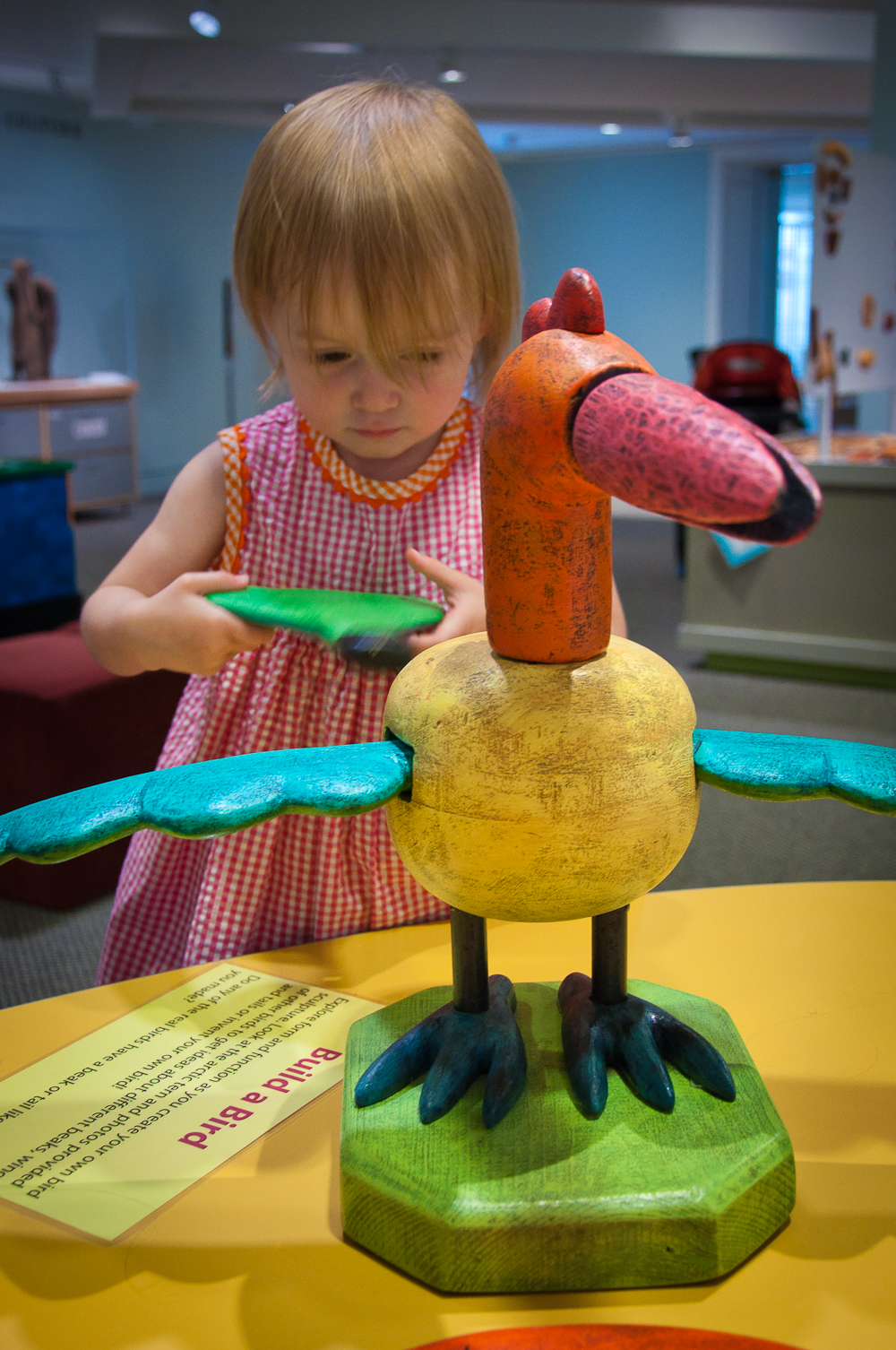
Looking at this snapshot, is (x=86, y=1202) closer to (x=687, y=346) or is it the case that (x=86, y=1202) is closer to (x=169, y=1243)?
(x=169, y=1243)

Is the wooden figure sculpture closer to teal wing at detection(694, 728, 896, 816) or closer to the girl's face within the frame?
teal wing at detection(694, 728, 896, 816)

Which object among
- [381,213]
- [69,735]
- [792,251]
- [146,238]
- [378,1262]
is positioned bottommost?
[69,735]

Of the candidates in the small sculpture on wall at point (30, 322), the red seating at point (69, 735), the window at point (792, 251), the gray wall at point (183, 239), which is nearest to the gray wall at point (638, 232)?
the gray wall at point (183, 239)

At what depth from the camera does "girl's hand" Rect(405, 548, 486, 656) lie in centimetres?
Answer: 67

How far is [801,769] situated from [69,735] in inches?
63.8

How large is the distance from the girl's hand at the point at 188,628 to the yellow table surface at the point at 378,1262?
206 millimetres

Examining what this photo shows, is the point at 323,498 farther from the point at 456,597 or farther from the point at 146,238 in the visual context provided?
the point at 146,238

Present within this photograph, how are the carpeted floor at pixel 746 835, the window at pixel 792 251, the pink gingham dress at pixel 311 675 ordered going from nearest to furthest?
the pink gingham dress at pixel 311 675, the carpeted floor at pixel 746 835, the window at pixel 792 251

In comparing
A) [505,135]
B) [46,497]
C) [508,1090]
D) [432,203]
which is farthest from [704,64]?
[508,1090]

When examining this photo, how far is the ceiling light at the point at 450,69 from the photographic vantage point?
541 centimetres

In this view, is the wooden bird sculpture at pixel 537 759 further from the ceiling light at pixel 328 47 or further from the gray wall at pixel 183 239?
the gray wall at pixel 183 239

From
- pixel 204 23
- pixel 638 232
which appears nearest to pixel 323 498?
pixel 204 23

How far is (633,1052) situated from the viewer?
51 cm

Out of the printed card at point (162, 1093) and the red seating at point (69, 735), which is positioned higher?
the printed card at point (162, 1093)
